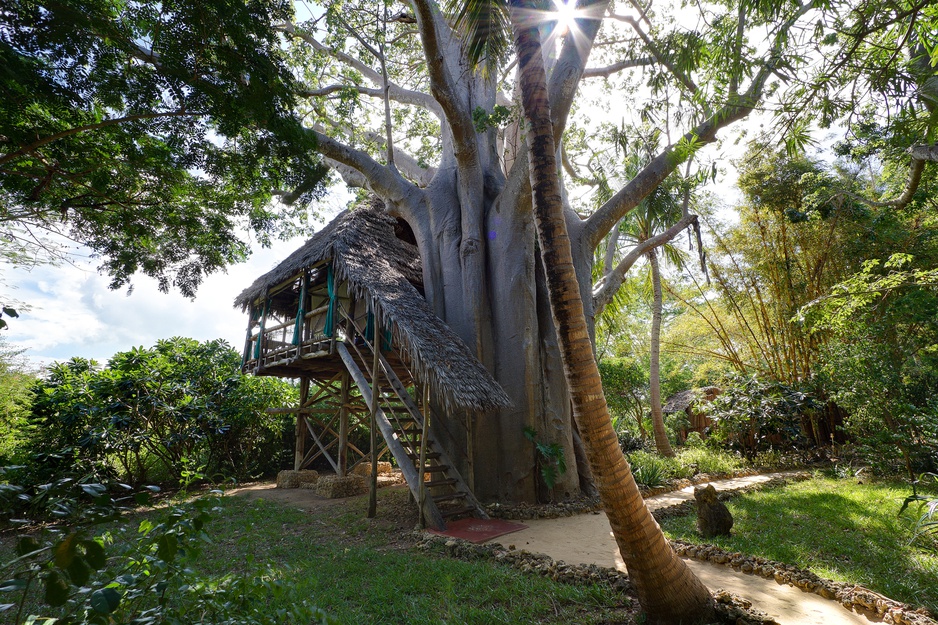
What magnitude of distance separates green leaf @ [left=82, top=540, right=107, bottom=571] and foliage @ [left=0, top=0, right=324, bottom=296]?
146 inches

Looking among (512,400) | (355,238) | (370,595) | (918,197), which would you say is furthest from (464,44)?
(918,197)

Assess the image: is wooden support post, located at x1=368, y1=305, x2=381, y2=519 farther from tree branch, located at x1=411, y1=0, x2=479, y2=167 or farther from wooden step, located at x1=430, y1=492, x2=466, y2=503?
tree branch, located at x1=411, y1=0, x2=479, y2=167

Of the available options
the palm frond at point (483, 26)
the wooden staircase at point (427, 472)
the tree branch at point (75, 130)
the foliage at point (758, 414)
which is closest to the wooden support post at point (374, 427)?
the wooden staircase at point (427, 472)

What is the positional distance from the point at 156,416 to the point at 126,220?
5361 mm

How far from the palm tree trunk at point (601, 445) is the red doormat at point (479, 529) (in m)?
2.76

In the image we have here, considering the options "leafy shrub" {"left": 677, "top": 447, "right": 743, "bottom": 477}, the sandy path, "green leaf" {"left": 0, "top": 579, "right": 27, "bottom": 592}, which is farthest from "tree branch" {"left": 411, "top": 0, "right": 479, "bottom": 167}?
"leafy shrub" {"left": 677, "top": 447, "right": 743, "bottom": 477}

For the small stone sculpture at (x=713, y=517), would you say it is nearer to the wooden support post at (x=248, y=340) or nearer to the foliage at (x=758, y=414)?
the foliage at (x=758, y=414)

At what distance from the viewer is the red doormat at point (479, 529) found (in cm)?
550

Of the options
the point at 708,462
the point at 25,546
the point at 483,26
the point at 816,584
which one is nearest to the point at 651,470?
the point at 708,462

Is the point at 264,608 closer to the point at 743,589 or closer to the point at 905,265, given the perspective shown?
the point at 743,589

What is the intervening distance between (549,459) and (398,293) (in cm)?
349

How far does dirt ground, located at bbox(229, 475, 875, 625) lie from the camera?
318 cm

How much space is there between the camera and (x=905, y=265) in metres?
8.62

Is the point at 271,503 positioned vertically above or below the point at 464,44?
below
